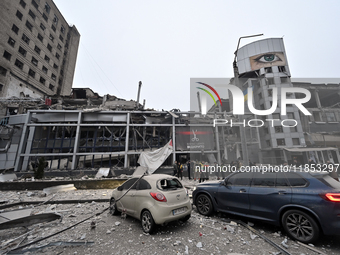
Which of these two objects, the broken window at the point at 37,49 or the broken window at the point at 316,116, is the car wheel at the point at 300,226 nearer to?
the broken window at the point at 316,116

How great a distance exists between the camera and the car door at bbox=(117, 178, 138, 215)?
479 centimetres

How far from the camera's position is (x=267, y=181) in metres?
4.37

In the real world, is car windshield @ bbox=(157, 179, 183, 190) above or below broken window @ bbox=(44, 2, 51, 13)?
below

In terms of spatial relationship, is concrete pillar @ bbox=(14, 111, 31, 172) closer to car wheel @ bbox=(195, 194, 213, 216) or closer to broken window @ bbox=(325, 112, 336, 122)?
car wheel @ bbox=(195, 194, 213, 216)

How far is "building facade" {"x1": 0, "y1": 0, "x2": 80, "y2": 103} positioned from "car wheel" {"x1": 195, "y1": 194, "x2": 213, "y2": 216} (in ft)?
125

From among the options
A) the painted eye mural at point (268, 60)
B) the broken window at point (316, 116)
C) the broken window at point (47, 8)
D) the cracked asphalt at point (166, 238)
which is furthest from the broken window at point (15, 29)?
the painted eye mural at point (268, 60)

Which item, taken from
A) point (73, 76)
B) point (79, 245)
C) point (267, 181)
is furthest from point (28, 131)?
point (73, 76)

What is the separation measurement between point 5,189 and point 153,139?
13.6 metres

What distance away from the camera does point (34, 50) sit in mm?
35031

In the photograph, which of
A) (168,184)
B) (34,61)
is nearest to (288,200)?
(168,184)

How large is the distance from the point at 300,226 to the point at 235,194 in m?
1.60

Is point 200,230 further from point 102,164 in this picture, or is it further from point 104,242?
point 102,164

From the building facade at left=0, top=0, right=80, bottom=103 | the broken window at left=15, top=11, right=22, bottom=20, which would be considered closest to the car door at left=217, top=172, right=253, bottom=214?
the building facade at left=0, top=0, right=80, bottom=103

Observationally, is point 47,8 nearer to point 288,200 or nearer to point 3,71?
point 3,71
